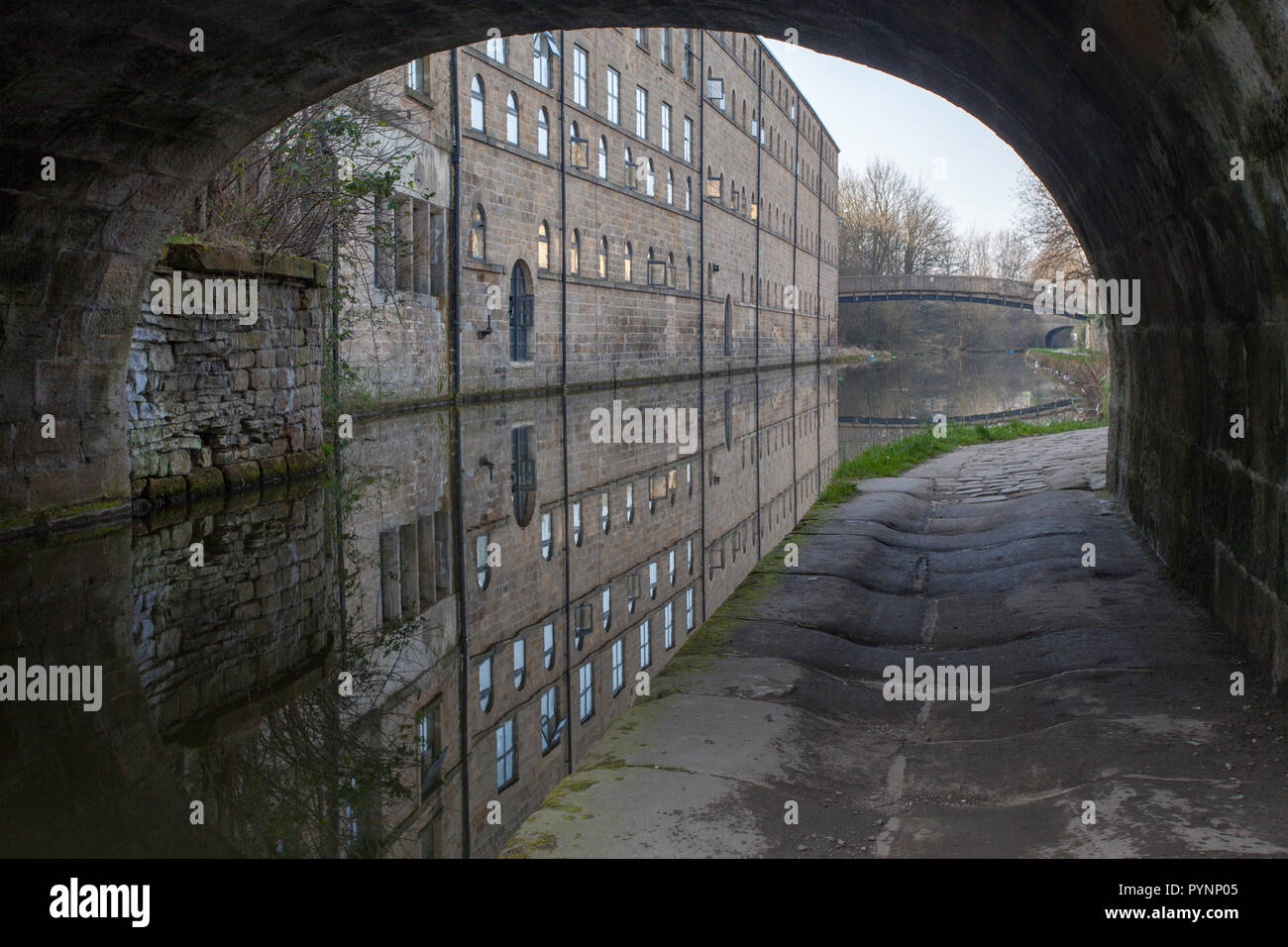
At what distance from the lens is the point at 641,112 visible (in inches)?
1187

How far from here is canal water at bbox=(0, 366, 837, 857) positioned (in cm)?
391

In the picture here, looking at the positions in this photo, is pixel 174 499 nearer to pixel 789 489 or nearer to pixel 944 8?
pixel 789 489

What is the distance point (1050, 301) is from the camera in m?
60.0

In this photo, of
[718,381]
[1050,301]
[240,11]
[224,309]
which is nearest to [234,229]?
[224,309]

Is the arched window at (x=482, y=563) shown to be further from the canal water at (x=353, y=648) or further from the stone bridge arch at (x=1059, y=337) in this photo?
the stone bridge arch at (x=1059, y=337)

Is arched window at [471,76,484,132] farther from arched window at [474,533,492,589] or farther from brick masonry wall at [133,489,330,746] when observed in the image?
arched window at [474,533,492,589]

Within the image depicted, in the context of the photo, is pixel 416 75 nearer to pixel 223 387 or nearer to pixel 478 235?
pixel 478 235

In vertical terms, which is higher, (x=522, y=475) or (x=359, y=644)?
(x=522, y=475)

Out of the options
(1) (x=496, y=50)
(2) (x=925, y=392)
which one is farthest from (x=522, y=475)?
(2) (x=925, y=392)

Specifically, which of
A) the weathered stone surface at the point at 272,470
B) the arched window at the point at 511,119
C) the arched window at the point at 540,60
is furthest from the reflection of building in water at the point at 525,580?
the arched window at the point at 540,60

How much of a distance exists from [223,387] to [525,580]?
195 inches

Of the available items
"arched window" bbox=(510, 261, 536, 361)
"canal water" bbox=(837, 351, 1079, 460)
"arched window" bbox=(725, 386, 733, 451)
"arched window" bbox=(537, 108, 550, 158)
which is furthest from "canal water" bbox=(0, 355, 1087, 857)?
"arched window" bbox=(537, 108, 550, 158)

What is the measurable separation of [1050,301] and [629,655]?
58272 mm

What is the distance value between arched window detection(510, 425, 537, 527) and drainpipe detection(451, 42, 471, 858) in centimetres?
52
